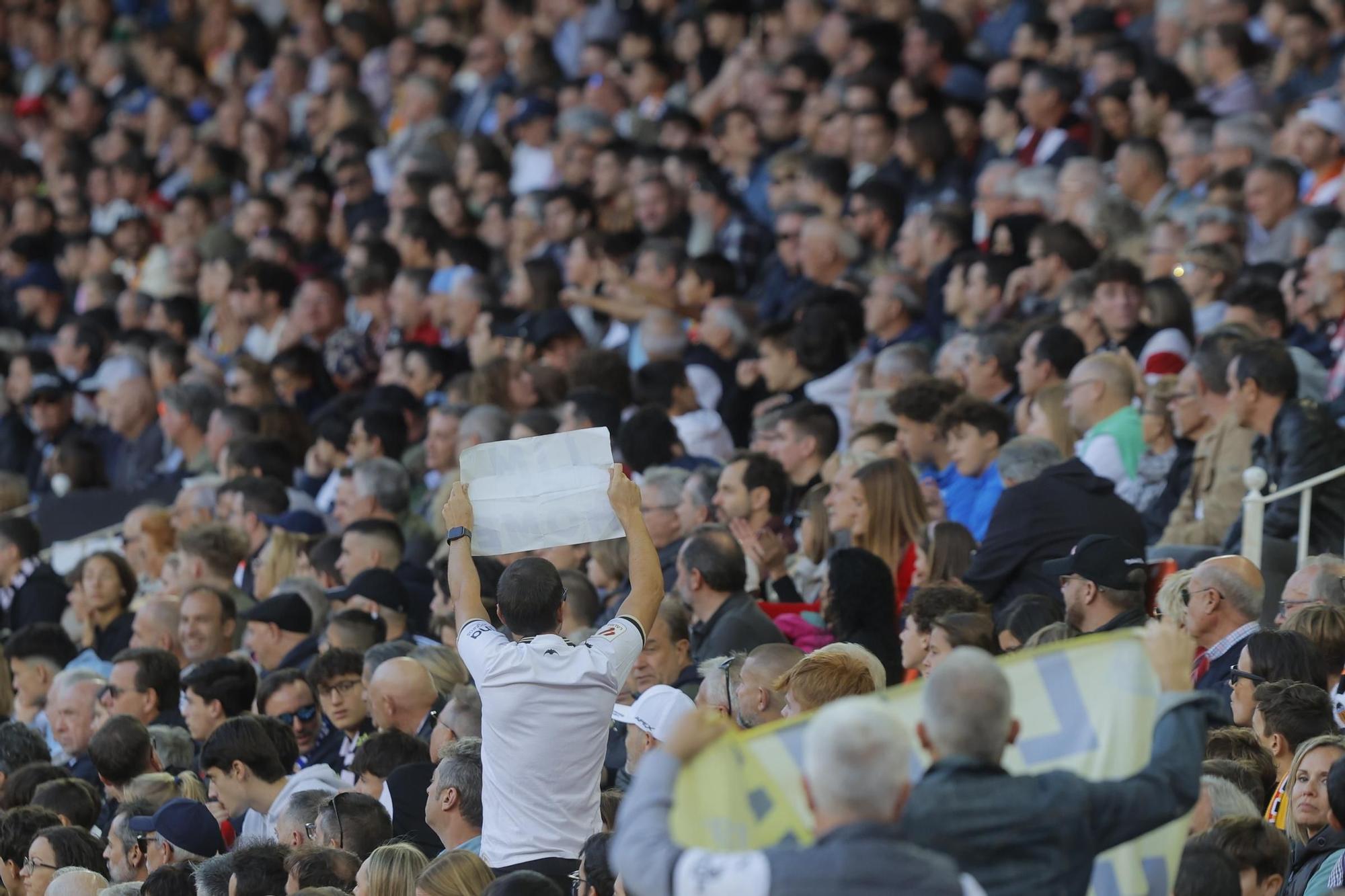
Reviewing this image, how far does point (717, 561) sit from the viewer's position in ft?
24.1

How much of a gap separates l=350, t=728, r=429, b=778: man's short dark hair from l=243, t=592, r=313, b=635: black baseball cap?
192 centimetres

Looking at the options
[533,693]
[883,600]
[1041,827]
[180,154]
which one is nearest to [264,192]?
[180,154]

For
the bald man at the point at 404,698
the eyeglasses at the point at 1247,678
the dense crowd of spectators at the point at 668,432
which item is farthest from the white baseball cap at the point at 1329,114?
the bald man at the point at 404,698

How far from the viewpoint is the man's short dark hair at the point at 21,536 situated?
10.9m

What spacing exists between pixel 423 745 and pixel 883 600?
→ 66.1 inches

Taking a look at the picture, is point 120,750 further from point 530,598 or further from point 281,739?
point 530,598

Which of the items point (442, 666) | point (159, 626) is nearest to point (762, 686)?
point (442, 666)

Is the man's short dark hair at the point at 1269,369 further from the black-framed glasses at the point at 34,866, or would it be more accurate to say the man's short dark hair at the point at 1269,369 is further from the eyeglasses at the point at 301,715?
Answer: the black-framed glasses at the point at 34,866

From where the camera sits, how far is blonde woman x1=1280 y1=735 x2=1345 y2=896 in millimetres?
5000

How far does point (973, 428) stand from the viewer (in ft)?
28.0

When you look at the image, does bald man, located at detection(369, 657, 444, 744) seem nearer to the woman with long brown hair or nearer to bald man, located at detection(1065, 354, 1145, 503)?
the woman with long brown hair

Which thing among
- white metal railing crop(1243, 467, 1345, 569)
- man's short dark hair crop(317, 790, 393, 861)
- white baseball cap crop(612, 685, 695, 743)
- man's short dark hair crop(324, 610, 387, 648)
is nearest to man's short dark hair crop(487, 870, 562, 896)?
white baseball cap crop(612, 685, 695, 743)

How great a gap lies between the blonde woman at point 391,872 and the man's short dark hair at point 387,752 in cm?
135

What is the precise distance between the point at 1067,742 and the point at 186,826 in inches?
137
